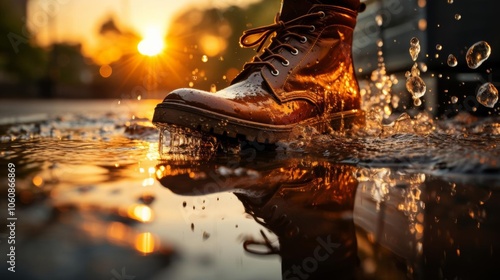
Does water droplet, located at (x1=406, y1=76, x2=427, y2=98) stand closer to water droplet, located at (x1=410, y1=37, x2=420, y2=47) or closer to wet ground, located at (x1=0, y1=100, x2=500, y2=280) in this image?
water droplet, located at (x1=410, y1=37, x2=420, y2=47)

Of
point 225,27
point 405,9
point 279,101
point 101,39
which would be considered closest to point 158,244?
point 279,101

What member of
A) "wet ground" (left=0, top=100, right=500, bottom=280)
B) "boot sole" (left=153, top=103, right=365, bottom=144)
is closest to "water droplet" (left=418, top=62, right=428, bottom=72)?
"boot sole" (left=153, top=103, right=365, bottom=144)

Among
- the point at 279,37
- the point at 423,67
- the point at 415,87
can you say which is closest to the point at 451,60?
the point at 423,67

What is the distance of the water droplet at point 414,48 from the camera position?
3373 mm

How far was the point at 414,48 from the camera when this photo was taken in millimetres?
3443

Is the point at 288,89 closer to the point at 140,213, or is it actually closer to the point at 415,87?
the point at 140,213

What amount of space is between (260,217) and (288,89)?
1107mm

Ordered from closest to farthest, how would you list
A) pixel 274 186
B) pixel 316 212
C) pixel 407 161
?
pixel 316 212, pixel 274 186, pixel 407 161

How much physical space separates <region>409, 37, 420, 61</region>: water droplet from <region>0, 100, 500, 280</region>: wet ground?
7.25 feet

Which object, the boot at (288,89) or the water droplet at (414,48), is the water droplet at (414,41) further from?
the boot at (288,89)

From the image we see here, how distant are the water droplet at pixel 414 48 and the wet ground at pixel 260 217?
2209mm

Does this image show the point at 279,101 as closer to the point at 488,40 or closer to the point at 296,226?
the point at 296,226

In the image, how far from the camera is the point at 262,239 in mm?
592

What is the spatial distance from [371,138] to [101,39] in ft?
136
